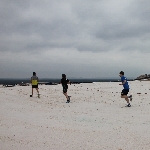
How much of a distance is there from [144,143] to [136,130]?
1.31 meters

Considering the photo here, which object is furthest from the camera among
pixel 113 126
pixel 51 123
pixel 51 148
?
pixel 51 123

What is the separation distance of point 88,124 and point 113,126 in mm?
905

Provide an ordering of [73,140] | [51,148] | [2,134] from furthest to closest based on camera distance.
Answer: [2,134] → [73,140] → [51,148]

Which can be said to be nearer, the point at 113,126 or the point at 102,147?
the point at 102,147

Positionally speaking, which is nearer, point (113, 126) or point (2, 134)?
point (2, 134)

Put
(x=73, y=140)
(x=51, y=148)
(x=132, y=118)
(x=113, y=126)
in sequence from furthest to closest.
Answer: (x=132, y=118) < (x=113, y=126) < (x=73, y=140) < (x=51, y=148)

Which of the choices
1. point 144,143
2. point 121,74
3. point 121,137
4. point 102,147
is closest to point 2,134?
point 102,147

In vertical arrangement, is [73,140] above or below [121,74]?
below

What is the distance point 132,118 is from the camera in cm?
909

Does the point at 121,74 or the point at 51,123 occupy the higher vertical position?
the point at 121,74

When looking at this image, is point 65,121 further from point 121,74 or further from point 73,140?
point 121,74

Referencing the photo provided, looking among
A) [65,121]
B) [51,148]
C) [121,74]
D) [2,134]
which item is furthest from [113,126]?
[121,74]

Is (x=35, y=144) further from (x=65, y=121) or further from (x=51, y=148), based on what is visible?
(x=65, y=121)

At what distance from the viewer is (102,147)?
5652 millimetres
